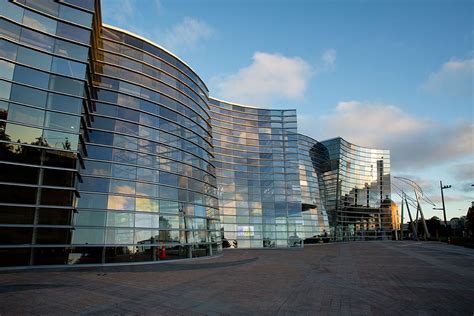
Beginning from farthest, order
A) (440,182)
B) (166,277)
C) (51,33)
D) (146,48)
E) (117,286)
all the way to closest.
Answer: (440,182)
(146,48)
(51,33)
(166,277)
(117,286)

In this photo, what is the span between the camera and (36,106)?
19375mm

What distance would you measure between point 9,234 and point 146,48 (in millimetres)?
16759

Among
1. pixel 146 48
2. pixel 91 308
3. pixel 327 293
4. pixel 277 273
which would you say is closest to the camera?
pixel 91 308

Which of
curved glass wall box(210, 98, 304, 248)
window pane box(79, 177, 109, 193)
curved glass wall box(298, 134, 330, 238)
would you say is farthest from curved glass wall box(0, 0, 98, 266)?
curved glass wall box(298, 134, 330, 238)

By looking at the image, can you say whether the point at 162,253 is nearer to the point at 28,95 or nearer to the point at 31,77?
the point at 28,95

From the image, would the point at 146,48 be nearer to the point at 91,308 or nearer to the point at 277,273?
the point at 277,273

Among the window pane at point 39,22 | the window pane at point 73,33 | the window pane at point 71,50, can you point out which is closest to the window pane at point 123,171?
the window pane at point 71,50

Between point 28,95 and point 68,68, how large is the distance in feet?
9.95

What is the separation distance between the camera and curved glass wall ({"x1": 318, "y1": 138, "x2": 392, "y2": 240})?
73062 millimetres

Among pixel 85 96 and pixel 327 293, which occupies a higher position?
pixel 85 96

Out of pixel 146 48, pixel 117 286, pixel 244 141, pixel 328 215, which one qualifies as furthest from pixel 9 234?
pixel 328 215

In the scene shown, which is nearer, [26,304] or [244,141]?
[26,304]

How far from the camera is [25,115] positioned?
18922mm

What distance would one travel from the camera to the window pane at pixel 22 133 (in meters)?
18.3
